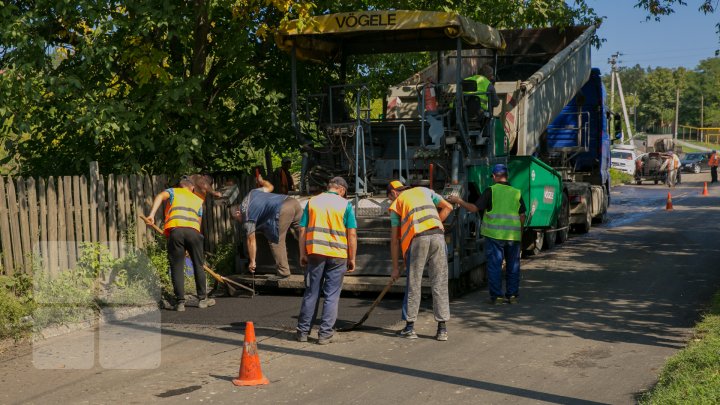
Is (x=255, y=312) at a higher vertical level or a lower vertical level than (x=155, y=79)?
lower

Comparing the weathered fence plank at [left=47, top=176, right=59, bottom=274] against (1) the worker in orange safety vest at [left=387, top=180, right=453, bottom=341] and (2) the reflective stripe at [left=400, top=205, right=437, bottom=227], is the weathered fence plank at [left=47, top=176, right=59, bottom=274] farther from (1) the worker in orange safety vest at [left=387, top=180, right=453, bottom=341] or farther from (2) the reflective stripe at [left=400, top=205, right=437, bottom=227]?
(2) the reflective stripe at [left=400, top=205, right=437, bottom=227]

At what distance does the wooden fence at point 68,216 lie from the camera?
10359mm

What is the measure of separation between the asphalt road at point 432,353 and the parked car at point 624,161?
3179cm

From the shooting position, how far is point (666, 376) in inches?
280

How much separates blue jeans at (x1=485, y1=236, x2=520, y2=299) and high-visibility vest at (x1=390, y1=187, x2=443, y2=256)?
184 centimetres

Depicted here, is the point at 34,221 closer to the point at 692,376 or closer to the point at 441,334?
the point at 441,334

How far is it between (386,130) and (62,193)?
439cm

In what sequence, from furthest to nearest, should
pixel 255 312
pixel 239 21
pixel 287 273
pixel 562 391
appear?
pixel 239 21, pixel 287 273, pixel 255 312, pixel 562 391

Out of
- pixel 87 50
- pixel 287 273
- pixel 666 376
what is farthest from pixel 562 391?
pixel 87 50

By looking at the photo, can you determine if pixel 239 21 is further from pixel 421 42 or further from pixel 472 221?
pixel 472 221

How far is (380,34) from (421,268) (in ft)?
15.3

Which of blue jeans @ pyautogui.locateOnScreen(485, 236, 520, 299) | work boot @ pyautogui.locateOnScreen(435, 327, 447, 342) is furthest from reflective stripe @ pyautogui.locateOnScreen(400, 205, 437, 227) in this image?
blue jeans @ pyautogui.locateOnScreen(485, 236, 520, 299)

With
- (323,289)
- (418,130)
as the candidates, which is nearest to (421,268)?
(323,289)

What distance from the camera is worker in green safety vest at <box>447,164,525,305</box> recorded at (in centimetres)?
1091
